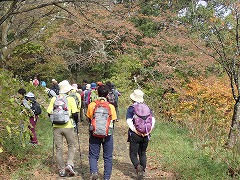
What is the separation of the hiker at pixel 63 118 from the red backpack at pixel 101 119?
25.7 inches

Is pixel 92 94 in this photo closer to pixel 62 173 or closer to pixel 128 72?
pixel 62 173

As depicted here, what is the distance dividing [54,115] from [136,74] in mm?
11189

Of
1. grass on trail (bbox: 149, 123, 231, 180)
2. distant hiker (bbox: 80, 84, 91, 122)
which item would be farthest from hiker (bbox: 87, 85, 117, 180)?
distant hiker (bbox: 80, 84, 91, 122)

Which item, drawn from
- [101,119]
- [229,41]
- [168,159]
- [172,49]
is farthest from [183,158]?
[172,49]

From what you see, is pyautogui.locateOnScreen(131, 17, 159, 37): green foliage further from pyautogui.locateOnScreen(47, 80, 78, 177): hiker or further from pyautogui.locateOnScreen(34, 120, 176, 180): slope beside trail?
pyautogui.locateOnScreen(47, 80, 78, 177): hiker

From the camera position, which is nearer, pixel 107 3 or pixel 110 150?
pixel 110 150

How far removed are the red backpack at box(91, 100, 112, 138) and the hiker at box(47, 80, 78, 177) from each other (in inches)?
25.7

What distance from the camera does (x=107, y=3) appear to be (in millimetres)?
7809

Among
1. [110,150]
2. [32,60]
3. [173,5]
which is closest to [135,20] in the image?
[173,5]

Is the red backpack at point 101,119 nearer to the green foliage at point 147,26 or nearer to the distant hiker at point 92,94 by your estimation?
the distant hiker at point 92,94

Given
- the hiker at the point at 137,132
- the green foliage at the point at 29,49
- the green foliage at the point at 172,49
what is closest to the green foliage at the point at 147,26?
the green foliage at the point at 172,49

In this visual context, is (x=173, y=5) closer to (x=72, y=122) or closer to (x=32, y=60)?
(x=32, y=60)

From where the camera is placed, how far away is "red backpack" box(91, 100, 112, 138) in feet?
17.8

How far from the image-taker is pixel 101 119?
215 inches
